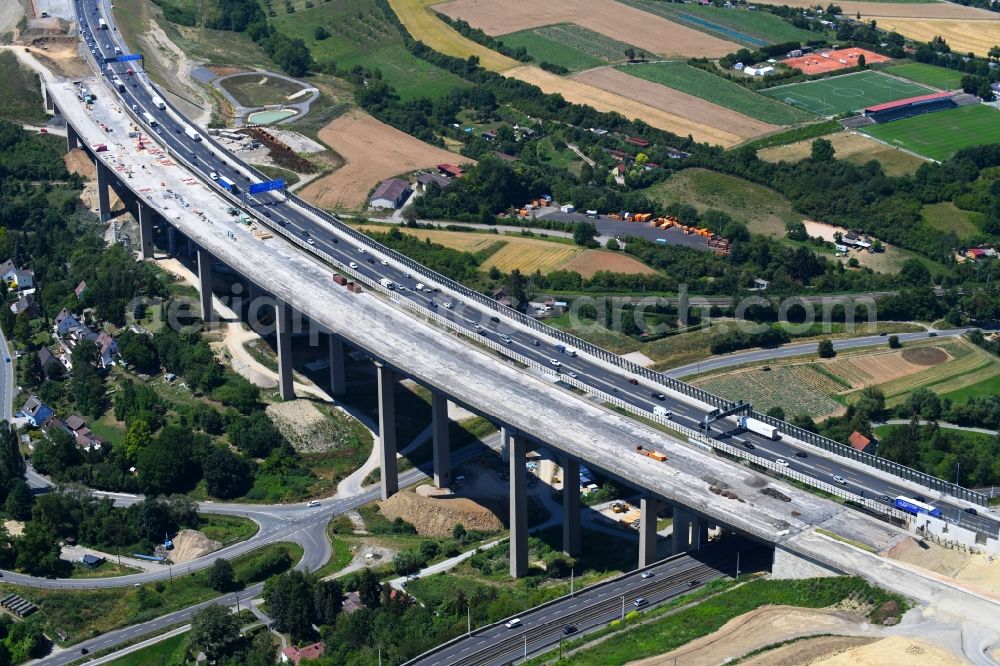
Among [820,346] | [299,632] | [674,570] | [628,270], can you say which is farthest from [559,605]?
[628,270]

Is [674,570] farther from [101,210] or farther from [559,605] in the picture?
[101,210]

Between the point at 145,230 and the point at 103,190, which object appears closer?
the point at 145,230

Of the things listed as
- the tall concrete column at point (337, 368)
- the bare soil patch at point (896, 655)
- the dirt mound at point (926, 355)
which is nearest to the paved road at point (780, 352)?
the dirt mound at point (926, 355)

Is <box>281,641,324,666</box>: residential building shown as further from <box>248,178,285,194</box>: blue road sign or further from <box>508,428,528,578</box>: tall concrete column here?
<box>248,178,285,194</box>: blue road sign

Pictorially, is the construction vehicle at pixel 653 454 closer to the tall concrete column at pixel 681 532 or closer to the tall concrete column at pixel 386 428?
the tall concrete column at pixel 681 532

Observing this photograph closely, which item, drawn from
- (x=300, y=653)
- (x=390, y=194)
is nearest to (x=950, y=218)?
(x=390, y=194)

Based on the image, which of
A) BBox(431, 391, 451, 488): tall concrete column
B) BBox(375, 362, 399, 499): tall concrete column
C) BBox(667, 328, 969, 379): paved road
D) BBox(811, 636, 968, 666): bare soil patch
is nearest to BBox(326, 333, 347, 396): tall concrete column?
BBox(375, 362, 399, 499): tall concrete column

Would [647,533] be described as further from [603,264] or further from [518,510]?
[603,264]
